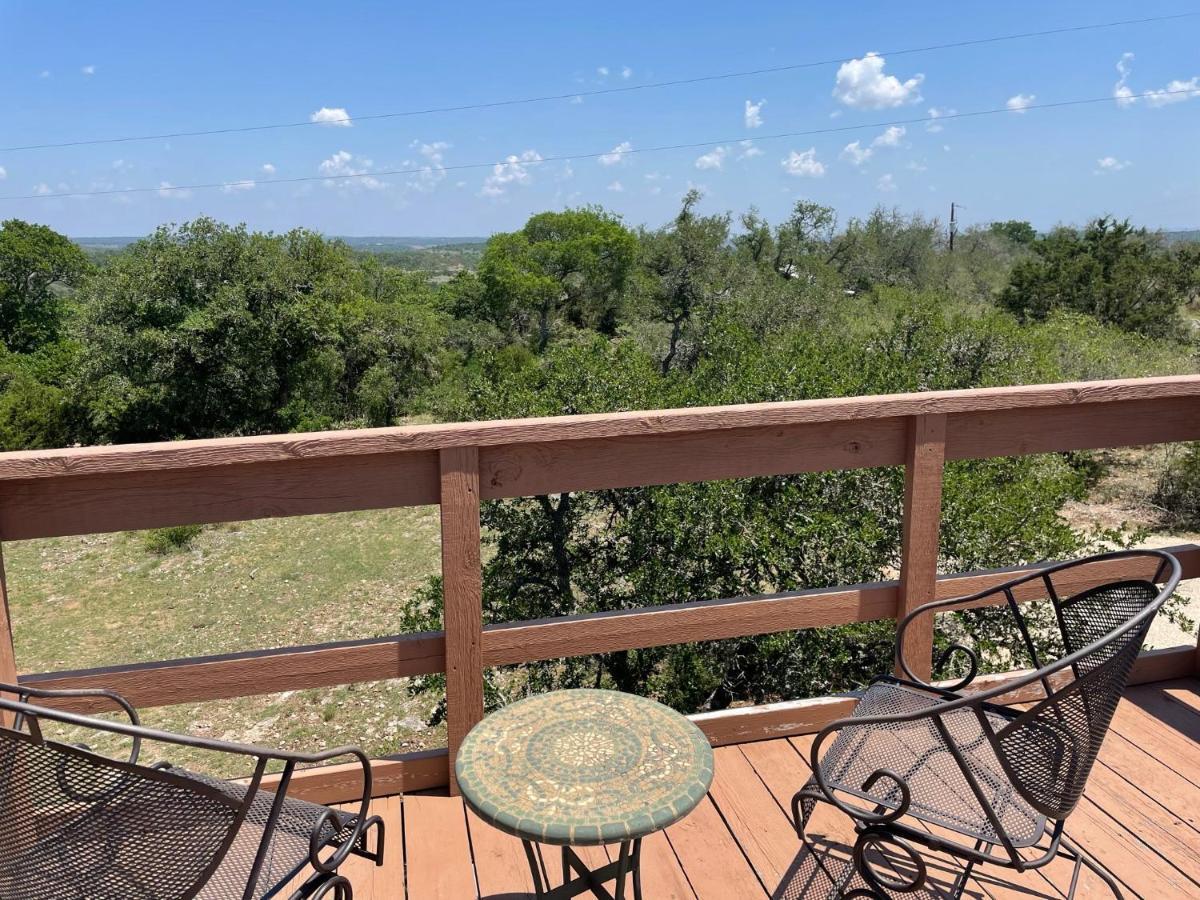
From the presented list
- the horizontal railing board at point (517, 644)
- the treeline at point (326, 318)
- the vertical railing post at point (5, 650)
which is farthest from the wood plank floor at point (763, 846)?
the treeline at point (326, 318)

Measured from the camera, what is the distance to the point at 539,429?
201 cm

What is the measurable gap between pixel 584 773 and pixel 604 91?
2165 inches

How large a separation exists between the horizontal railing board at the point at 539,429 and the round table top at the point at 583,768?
634 mm

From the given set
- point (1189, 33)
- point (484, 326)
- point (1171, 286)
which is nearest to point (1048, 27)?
point (1189, 33)

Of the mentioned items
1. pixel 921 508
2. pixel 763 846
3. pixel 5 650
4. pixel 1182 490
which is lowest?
pixel 1182 490

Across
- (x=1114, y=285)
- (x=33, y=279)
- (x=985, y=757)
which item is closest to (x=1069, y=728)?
(x=985, y=757)

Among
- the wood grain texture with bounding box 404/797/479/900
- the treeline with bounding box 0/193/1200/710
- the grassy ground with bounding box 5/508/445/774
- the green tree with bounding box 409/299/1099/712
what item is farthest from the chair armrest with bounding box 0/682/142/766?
the grassy ground with bounding box 5/508/445/774

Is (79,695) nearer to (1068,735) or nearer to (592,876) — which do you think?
(592,876)

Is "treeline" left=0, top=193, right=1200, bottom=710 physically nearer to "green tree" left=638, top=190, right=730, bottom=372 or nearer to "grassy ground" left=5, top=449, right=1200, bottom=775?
"green tree" left=638, top=190, right=730, bottom=372

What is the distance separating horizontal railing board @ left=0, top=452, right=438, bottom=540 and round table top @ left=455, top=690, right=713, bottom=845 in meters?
0.62

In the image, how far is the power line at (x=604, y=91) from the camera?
40.0 m

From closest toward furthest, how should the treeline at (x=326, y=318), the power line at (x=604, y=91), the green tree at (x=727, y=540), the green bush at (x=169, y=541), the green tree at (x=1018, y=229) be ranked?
1. the green tree at (x=727, y=540)
2. the green bush at (x=169, y=541)
3. the treeline at (x=326, y=318)
4. the power line at (x=604, y=91)
5. the green tree at (x=1018, y=229)

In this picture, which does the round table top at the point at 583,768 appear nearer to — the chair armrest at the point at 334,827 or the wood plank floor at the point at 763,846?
the chair armrest at the point at 334,827

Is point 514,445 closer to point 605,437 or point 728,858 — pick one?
point 605,437
